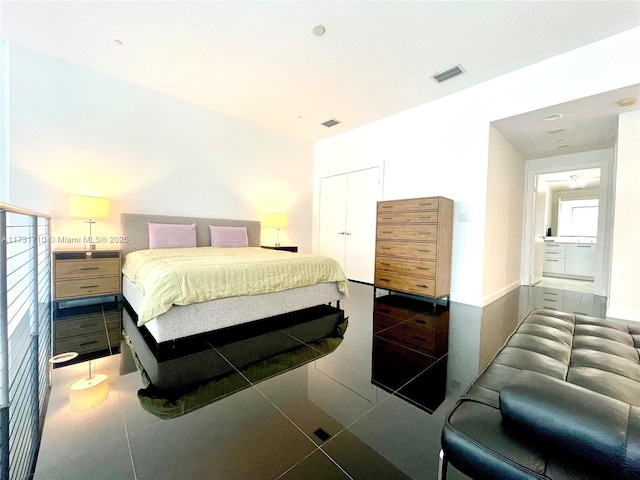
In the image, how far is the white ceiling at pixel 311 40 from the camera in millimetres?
2340

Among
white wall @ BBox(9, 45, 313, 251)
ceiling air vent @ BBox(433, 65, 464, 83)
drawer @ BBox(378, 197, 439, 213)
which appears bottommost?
drawer @ BBox(378, 197, 439, 213)

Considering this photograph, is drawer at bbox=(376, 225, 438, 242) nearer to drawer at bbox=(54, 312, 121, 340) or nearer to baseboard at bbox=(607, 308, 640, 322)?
baseboard at bbox=(607, 308, 640, 322)

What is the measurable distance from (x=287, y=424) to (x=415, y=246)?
2.77 metres

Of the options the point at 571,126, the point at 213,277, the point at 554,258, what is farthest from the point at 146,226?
the point at 554,258

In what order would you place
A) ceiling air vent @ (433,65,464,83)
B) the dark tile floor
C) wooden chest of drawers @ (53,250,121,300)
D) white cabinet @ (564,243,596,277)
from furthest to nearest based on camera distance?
white cabinet @ (564,243,596,277)
ceiling air vent @ (433,65,464,83)
wooden chest of drawers @ (53,250,121,300)
the dark tile floor

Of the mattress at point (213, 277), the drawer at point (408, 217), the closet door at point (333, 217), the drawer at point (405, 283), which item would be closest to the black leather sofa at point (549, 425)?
the mattress at point (213, 277)

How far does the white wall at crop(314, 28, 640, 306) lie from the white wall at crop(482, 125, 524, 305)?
0.17 meters

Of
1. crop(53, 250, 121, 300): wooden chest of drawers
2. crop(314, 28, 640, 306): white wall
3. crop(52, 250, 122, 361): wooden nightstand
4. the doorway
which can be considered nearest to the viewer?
crop(52, 250, 122, 361): wooden nightstand

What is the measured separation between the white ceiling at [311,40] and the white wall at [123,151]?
10.9 inches

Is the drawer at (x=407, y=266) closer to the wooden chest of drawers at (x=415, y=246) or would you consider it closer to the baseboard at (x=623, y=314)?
the wooden chest of drawers at (x=415, y=246)

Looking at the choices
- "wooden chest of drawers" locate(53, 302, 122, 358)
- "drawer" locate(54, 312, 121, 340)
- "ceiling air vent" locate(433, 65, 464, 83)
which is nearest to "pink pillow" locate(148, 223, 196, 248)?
"wooden chest of drawers" locate(53, 302, 122, 358)

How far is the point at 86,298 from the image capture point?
3.03 meters

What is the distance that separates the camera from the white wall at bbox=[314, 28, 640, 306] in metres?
2.64

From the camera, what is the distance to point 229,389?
1.55 m
